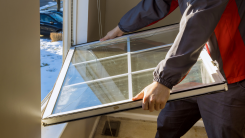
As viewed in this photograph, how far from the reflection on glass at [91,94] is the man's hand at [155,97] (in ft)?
0.40

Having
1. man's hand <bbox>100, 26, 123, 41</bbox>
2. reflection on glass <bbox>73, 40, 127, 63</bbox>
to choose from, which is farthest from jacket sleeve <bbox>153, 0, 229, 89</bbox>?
man's hand <bbox>100, 26, 123, 41</bbox>

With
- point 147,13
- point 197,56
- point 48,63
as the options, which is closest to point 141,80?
point 197,56

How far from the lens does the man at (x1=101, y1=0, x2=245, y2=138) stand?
35.1 inches

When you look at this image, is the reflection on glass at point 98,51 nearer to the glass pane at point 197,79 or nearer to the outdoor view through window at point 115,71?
the outdoor view through window at point 115,71

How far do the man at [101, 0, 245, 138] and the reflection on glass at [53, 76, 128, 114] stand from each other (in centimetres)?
18

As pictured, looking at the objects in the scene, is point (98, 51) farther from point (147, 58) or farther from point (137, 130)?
point (137, 130)

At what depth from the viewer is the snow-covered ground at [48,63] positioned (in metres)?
1.38

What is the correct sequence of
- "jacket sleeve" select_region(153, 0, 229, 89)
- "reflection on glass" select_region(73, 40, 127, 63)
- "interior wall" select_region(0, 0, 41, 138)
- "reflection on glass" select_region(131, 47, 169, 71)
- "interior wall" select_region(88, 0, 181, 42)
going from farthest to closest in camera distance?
"interior wall" select_region(88, 0, 181, 42) < "reflection on glass" select_region(73, 40, 127, 63) < "reflection on glass" select_region(131, 47, 169, 71) < "jacket sleeve" select_region(153, 0, 229, 89) < "interior wall" select_region(0, 0, 41, 138)

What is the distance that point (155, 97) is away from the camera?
891 millimetres

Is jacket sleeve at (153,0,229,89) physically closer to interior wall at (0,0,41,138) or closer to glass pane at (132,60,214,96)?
glass pane at (132,60,214,96)

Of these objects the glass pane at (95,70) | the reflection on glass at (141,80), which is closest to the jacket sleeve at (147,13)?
the glass pane at (95,70)

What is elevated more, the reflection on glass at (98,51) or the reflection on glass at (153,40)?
the reflection on glass at (153,40)

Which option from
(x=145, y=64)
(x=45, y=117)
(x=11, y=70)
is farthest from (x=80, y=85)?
(x=11, y=70)

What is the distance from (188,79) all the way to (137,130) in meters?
1.42
